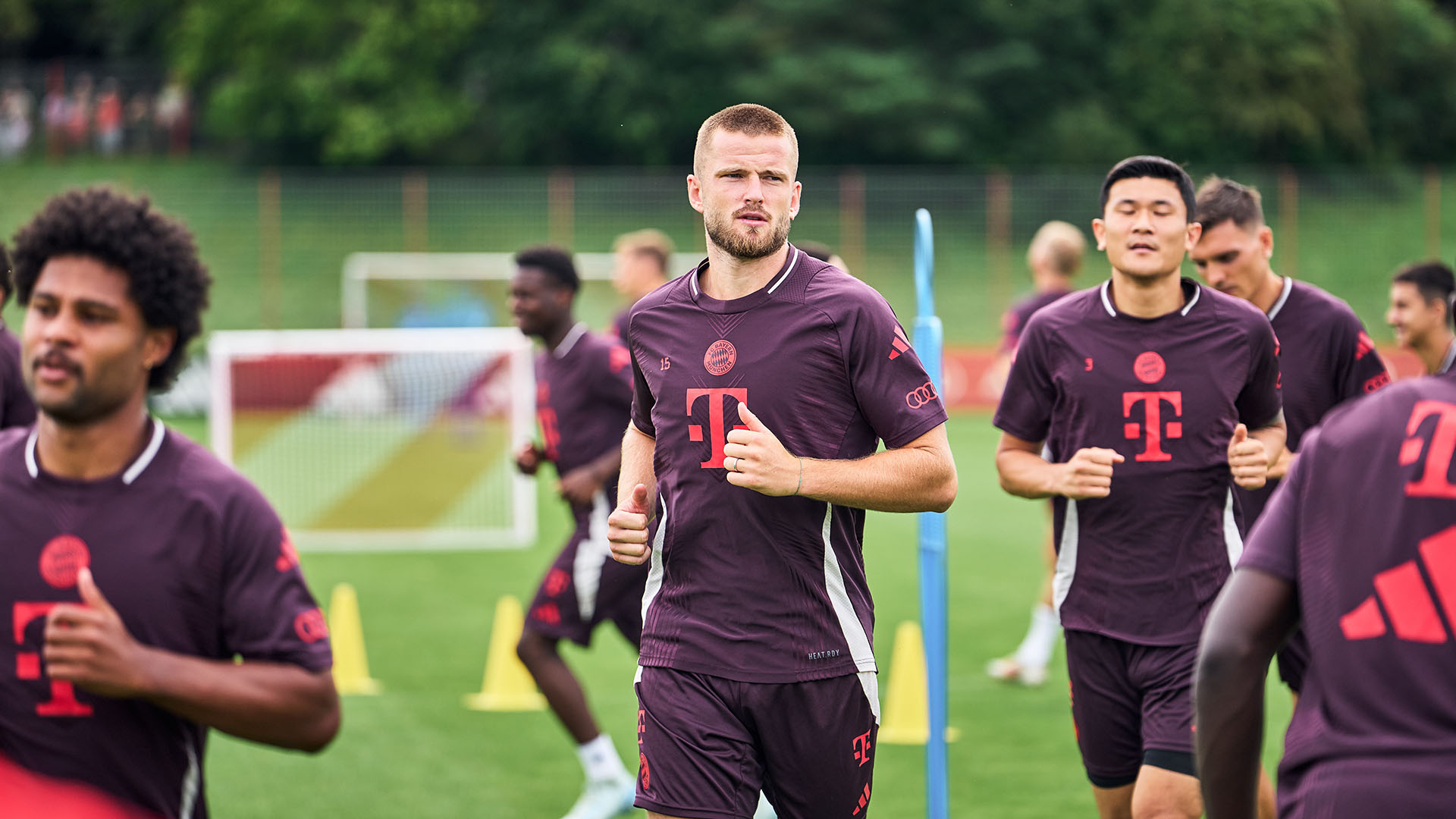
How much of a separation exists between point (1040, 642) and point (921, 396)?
199 inches

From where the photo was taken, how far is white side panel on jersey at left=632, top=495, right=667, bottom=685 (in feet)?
13.3

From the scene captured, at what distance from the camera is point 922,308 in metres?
5.43

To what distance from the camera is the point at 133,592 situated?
9.27 ft

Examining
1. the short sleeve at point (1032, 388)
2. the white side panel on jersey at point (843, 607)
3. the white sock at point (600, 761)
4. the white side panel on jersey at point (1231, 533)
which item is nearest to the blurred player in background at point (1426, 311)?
the white side panel on jersey at point (1231, 533)

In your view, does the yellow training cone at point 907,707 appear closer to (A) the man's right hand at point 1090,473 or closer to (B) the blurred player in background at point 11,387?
(A) the man's right hand at point 1090,473

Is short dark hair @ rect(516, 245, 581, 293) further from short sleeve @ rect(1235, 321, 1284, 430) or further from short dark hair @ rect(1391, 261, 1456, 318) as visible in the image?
short dark hair @ rect(1391, 261, 1456, 318)

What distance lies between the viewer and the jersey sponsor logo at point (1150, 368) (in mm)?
4785

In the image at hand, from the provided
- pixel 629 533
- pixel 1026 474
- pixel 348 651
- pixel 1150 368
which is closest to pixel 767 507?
pixel 629 533

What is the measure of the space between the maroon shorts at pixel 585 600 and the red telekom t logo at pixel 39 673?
3.81 metres

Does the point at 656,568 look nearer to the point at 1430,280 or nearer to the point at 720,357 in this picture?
the point at 720,357

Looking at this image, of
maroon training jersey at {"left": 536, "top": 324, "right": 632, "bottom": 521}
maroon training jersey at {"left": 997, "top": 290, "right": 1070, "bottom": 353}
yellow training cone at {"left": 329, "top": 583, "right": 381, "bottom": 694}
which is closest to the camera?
maroon training jersey at {"left": 536, "top": 324, "right": 632, "bottom": 521}

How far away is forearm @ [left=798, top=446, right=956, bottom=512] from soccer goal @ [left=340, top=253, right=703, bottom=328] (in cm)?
2114

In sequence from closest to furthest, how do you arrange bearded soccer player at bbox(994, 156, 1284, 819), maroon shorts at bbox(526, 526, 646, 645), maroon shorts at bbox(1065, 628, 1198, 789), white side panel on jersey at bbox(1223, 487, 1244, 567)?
maroon shorts at bbox(1065, 628, 1198, 789)
bearded soccer player at bbox(994, 156, 1284, 819)
white side panel on jersey at bbox(1223, 487, 1244, 567)
maroon shorts at bbox(526, 526, 646, 645)

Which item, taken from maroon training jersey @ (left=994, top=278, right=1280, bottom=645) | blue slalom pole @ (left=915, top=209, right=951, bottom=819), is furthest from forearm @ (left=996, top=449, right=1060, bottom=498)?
blue slalom pole @ (left=915, top=209, right=951, bottom=819)
